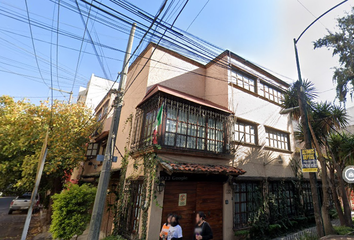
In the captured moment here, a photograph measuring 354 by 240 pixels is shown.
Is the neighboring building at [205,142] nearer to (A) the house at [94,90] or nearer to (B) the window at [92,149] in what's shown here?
(B) the window at [92,149]

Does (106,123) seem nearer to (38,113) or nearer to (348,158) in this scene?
(38,113)

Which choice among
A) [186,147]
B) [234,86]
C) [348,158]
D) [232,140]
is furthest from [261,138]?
[186,147]

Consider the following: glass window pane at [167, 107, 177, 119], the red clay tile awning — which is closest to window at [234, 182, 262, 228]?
the red clay tile awning

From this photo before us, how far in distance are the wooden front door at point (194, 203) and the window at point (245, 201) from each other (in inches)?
45.2

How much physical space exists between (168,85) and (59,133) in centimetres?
812

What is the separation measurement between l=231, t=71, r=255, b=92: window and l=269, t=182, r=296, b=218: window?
622cm

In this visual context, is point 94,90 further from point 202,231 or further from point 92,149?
point 202,231

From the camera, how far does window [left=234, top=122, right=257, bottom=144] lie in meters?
10.5

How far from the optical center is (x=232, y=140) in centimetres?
991

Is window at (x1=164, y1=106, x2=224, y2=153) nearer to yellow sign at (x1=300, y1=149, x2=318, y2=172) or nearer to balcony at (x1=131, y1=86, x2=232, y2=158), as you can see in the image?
balcony at (x1=131, y1=86, x2=232, y2=158)

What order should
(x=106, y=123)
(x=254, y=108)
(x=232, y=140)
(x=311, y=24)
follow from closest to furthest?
(x=311, y=24) → (x=232, y=140) → (x=254, y=108) → (x=106, y=123)

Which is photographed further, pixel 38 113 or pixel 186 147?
pixel 38 113

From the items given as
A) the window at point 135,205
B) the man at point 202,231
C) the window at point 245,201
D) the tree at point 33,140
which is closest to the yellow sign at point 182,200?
the window at point 135,205

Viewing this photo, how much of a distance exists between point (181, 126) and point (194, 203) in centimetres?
344
